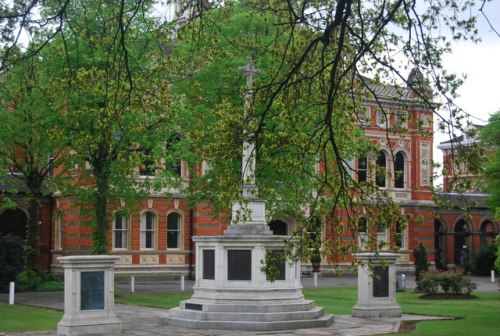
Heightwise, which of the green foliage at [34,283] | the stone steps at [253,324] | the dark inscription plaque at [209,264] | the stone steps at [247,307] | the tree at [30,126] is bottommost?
the green foliage at [34,283]

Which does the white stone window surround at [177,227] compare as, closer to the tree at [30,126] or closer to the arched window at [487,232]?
the tree at [30,126]

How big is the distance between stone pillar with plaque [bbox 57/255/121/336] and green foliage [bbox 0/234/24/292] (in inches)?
621

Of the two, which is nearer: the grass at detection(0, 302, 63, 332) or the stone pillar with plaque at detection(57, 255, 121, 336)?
the stone pillar with plaque at detection(57, 255, 121, 336)

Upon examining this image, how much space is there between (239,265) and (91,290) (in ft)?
11.7

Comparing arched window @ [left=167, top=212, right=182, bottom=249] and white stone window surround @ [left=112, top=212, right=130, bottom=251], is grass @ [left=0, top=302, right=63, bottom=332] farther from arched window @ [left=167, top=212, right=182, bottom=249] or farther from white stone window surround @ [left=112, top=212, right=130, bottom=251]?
arched window @ [left=167, top=212, right=182, bottom=249]

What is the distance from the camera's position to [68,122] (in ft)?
92.4

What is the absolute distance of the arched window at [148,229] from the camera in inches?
1734


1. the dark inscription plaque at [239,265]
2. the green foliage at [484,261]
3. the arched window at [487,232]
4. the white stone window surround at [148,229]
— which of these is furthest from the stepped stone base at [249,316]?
the arched window at [487,232]

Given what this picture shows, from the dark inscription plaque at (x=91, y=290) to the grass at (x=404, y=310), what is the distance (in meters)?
1.69

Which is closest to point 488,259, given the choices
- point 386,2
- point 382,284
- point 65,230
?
point 65,230

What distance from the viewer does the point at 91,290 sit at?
62.3ft

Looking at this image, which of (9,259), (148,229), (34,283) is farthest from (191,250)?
(9,259)

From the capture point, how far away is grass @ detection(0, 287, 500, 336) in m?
19.6

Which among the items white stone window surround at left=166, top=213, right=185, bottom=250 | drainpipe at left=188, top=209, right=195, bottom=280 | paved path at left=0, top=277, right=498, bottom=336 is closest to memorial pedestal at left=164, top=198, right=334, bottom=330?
paved path at left=0, top=277, right=498, bottom=336
